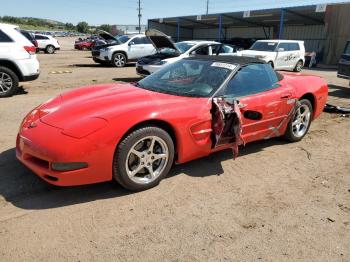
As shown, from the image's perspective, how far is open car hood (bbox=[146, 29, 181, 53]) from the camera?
37.0 ft

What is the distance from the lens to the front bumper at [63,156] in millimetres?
3203

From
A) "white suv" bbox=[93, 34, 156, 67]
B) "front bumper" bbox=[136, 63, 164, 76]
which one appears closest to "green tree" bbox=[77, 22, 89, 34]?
"white suv" bbox=[93, 34, 156, 67]

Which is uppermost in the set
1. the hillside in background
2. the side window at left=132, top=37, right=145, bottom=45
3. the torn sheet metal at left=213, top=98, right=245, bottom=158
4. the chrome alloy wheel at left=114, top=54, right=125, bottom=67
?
the hillside in background

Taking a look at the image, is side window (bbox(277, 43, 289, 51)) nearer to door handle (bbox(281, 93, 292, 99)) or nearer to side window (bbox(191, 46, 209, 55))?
side window (bbox(191, 46, 209, 55))

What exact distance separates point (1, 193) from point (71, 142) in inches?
39.4

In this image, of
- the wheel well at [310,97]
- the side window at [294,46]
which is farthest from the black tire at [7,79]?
the side window at [294,46]

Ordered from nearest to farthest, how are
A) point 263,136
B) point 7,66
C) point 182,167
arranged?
point 182,167, point 263,136, point 7,66

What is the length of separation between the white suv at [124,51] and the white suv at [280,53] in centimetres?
489

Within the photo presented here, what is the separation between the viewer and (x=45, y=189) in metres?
3.65

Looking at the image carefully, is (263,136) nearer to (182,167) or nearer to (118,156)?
(182,167)

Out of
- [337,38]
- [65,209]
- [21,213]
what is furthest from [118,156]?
[337,38]

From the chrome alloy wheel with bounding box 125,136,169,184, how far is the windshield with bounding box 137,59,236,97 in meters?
0.77

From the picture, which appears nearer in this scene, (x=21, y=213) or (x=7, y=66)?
(x=21, y=213)

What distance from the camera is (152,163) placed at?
3756 mm
